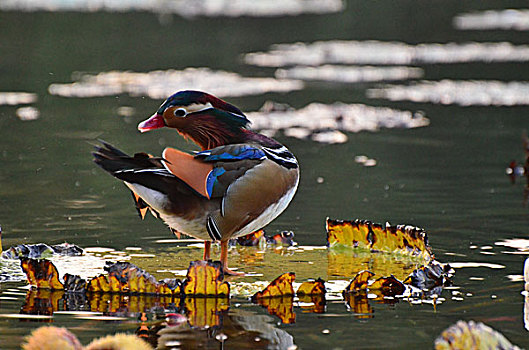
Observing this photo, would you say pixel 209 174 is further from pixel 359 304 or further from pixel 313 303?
pixel 359 304

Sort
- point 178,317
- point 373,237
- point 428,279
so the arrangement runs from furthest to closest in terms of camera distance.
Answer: point 373,237 → point 428,279 → point 178,317

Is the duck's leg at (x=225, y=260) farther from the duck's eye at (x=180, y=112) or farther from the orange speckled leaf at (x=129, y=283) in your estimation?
the duck's eye at (x=180, y=112)

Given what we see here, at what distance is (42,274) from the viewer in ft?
22.8

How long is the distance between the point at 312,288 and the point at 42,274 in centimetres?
175

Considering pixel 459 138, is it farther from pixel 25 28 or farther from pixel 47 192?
pixel 25 28

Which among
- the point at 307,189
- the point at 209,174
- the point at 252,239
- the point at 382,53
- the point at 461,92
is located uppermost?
the point at 382,53

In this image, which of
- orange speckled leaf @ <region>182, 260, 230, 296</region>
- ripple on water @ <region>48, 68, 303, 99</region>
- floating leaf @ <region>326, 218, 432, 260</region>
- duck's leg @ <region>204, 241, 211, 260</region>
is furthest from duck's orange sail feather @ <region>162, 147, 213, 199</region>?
ripple on water @ <region>48, 68, 303, 99</region>

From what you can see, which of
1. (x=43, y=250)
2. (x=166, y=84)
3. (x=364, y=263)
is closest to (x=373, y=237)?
(x=364, y=263)

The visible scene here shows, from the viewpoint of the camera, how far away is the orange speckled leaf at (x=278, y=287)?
267 inches

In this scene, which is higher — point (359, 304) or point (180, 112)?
point (180, 112)

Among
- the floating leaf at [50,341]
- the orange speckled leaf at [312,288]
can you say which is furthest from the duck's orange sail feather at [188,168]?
the floating leaf at [50,341]

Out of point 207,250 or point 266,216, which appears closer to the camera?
point 266,216

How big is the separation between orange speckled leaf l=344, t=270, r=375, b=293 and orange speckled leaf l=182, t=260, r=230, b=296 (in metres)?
0.80

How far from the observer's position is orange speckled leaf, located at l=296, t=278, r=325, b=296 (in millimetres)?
6785
